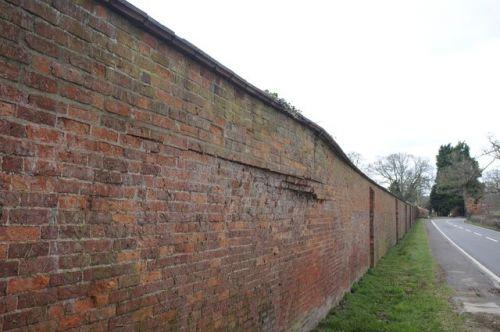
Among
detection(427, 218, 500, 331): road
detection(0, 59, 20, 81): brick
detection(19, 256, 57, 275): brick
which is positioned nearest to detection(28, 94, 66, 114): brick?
detection(0, 59, 20, 81): brick

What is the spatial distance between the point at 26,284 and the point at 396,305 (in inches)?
290

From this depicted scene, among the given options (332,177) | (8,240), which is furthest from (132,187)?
(332,177)

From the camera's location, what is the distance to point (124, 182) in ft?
8.48

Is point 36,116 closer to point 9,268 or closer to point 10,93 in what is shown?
point 10,93

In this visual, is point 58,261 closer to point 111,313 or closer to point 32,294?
point 32,294

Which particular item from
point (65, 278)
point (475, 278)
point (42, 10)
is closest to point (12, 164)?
point (65, 278)

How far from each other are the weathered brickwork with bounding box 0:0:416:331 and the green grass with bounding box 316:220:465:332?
101 inches

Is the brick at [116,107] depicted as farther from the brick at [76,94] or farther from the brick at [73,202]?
the brick at [73,202]

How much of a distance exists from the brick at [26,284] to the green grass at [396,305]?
504 cm

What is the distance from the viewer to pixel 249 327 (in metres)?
4.19

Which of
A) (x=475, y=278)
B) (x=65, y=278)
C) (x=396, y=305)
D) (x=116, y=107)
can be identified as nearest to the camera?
(x=65, y=278)

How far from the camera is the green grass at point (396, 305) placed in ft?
21.7

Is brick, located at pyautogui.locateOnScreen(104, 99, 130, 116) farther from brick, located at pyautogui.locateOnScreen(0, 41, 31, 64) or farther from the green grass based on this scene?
the green grass

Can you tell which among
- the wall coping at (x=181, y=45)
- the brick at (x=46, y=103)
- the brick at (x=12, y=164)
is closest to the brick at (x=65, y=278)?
the brick at (x=12, y=164)
